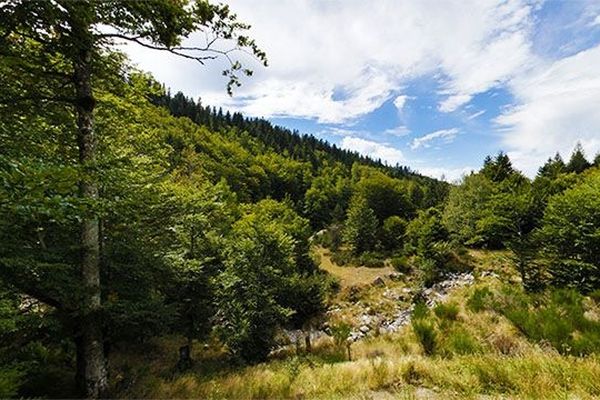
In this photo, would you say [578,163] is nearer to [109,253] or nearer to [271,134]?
[109,253]

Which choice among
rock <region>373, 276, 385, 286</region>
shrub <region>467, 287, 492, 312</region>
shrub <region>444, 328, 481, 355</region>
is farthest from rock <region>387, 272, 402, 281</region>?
shrub <region>444, 328, 481, 355</region>

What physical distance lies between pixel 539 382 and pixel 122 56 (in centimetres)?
877

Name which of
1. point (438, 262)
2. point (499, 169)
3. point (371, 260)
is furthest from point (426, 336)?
point (499, 169)

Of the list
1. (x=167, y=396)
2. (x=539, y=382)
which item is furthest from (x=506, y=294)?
(x=167, y=396)

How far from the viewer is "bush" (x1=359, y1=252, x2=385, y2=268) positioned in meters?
29.3

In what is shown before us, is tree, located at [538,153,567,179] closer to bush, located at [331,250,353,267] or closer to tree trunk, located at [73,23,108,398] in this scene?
bush, located at [331,250,353,267]

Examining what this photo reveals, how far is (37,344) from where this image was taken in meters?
7.91

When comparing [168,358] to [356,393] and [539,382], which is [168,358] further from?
[539,382]

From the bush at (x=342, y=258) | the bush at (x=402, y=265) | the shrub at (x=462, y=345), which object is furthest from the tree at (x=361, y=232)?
the shrub at (x=462, y=345)

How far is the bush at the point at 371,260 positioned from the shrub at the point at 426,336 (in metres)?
21.4

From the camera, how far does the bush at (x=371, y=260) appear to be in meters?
29.3

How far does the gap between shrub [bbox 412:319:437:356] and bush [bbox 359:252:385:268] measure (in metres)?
21.4

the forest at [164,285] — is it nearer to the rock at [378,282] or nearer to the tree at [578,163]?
the rock at [378,282]

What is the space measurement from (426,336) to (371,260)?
22.3 metres
